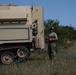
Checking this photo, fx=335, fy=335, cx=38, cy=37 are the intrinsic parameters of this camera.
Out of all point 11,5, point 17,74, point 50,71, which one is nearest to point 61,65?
point 50,71

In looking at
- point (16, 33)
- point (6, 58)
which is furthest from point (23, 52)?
point (16, 33)

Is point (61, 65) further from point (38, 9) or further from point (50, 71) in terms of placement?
point (38, 9)

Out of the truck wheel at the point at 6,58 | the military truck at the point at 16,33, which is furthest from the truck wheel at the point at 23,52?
the truck wheel at the point at 6,58

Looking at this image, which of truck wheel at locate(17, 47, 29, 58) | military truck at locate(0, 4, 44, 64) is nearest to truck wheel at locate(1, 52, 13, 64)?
military truck at locate(0, 4, 44, 64)

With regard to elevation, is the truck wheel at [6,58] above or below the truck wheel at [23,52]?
below

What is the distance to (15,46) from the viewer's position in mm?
16766

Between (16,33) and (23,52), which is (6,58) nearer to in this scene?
(23,52)

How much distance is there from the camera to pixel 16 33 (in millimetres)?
Answer: 16500

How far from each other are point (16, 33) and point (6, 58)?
135cm

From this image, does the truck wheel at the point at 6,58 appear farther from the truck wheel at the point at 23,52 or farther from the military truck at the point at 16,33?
the truck wheel at the point at 23,52

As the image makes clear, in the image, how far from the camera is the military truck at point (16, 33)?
1650 cm

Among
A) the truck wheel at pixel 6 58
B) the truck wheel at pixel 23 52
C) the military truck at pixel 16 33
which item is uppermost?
the military truck at pixel 16 33

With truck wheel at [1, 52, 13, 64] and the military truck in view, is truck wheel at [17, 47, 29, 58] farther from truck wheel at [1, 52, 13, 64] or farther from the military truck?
truck wheel at [1, 52, 13, 64]

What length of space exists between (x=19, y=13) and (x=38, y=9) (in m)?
1.39
